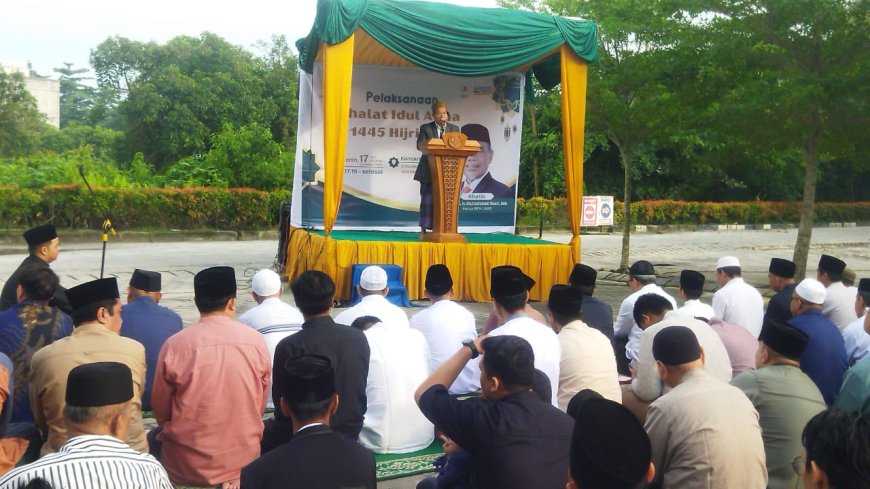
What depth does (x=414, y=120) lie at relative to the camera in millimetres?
13688

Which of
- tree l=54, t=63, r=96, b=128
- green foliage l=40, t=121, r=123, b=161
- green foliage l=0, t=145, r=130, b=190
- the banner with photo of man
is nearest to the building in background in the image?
tree l=54, t=63, r=96, b=128

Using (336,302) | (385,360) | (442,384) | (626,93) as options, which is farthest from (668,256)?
(442,384)

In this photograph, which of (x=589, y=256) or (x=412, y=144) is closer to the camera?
(x=412, y=144)

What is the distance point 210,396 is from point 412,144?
34.0ft

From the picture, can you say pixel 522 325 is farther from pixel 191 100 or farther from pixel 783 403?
pixel 191 100

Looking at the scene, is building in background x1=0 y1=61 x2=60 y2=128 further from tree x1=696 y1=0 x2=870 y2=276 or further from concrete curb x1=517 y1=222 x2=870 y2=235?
tree x1=696 y1=0 x2=870 y2=276

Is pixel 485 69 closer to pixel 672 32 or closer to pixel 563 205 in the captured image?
pixel 672 32

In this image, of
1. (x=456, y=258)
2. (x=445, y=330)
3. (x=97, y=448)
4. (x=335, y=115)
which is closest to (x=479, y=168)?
(x=456, y=258)

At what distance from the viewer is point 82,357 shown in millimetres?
3539

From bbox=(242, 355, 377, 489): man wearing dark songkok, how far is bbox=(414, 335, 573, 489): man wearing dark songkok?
0.42m

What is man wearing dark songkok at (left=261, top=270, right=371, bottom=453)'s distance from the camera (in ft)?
12.4

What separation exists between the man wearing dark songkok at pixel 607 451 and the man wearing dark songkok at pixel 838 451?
1.30 ft

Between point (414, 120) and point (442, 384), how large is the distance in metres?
10.9

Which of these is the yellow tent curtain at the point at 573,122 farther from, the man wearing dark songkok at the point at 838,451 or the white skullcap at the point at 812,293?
the man wearing dark songkok at the point at 838,451
